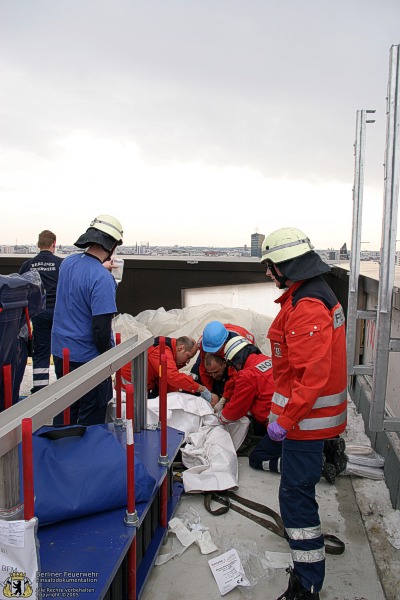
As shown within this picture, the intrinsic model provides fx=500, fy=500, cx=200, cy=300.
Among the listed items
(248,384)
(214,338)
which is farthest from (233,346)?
(248,384)

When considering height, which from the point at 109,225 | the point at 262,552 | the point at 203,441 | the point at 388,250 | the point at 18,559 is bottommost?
the point at 262,552

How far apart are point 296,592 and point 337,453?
1.30 meters

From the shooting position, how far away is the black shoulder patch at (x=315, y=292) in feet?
7.71

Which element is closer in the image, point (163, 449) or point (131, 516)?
point (131, 516)

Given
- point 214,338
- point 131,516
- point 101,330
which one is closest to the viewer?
point 131,516

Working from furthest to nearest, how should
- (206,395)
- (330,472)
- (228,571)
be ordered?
(206,395), (330,472), (228,571)

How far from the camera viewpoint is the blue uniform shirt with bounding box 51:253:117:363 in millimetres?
3307

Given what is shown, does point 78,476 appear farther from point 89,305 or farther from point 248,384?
point 248,384

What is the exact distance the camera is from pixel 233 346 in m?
4.14

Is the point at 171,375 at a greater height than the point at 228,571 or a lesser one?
greater

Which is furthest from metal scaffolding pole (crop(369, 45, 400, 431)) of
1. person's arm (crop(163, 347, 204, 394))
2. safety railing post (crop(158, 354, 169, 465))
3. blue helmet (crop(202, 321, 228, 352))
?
person's arm (crop(163, 347, 204, 394))

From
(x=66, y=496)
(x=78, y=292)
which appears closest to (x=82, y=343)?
(x=78, y=292)

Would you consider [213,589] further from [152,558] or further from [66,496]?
[66,496]

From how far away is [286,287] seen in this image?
101 inches
